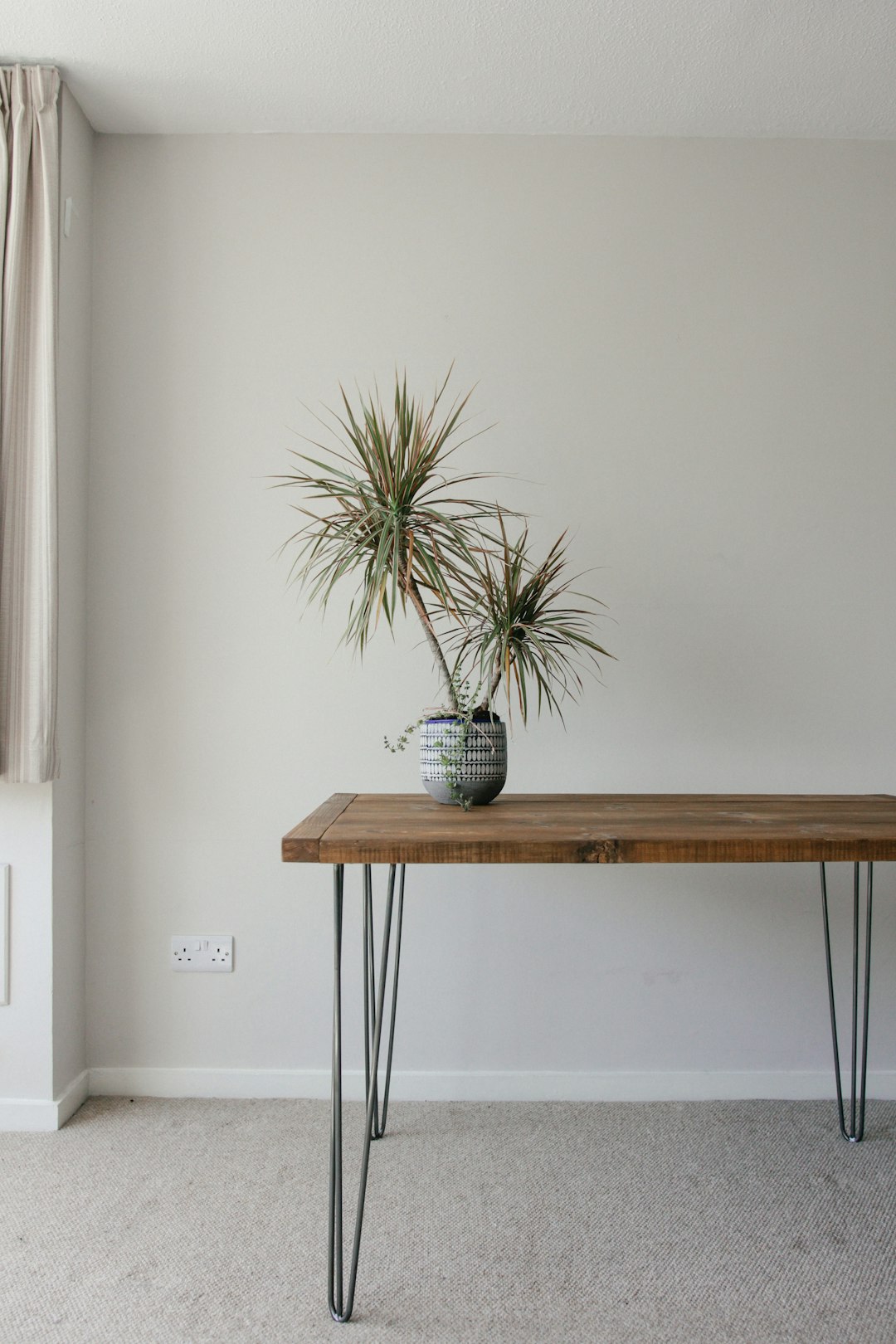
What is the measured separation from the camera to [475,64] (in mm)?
1986

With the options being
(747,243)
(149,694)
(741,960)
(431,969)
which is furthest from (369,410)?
(741,960)

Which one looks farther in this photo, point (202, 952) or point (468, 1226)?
point (202, 952)

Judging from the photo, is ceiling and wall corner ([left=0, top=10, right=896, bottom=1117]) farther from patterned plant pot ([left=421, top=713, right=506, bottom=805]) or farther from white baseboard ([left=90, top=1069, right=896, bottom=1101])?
patterned plant pot ([left=421, top=713, right=506, bottom=805])

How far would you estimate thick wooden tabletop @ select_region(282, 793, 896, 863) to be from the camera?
4.45ft

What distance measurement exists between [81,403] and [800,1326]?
2.34 meters

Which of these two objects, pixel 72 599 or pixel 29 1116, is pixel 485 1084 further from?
pixel 72 599

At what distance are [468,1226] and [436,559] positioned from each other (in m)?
1.25

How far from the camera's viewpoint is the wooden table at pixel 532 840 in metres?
1.36

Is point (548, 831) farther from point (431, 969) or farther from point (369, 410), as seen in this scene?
point (369, 410)

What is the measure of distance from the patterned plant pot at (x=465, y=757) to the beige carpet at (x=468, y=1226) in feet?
2.57

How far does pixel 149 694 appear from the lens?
87.9 inches

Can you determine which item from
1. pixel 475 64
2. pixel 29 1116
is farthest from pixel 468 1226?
pixel 475 64

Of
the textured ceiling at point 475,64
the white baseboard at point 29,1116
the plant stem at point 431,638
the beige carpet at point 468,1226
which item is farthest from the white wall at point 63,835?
the plant stem at point 431,638

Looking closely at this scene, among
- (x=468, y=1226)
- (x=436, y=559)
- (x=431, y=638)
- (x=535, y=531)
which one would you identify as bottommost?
(x=468, y=1226)
